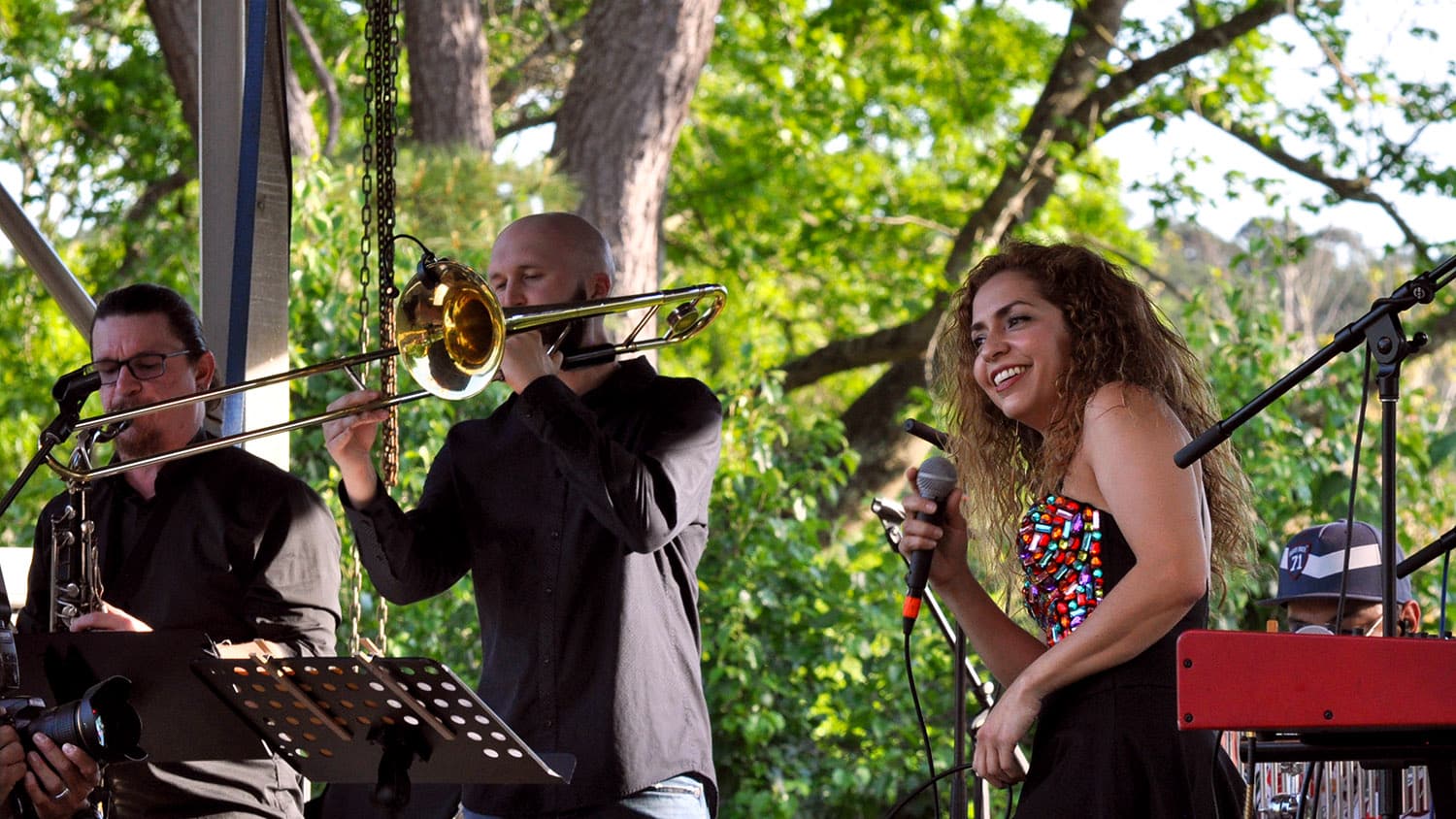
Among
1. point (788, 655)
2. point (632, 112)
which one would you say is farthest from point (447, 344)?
point (632, 112)

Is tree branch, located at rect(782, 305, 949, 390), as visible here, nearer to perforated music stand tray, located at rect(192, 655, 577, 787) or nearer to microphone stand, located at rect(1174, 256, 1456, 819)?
perforated music stand tray, located at rect(192, 655, 577, 787)

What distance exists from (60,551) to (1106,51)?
998cm

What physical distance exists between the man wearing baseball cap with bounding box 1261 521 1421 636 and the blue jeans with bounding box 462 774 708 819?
2.07 m

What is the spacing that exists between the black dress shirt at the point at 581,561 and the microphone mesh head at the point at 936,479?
457 millimetres

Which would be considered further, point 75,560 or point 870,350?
point 870,350

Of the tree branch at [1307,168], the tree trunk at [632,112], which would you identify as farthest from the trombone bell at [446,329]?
the tree branch at [1307,168]

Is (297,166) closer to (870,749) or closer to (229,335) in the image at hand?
(229,335)

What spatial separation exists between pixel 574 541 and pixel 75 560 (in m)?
1.18

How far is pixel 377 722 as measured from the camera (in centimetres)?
272

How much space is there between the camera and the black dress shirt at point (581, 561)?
2.94m

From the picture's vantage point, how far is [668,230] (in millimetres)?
15102

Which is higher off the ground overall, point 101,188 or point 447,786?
point 101,188

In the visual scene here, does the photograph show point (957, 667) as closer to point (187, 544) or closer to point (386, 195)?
point (187, 544)

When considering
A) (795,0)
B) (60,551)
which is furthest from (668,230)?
(60,551)
